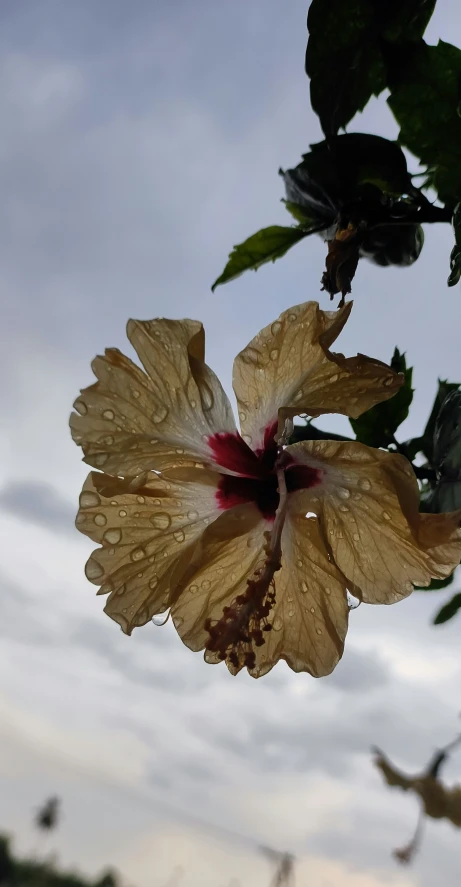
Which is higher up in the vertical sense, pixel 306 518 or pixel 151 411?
pixel 151 411

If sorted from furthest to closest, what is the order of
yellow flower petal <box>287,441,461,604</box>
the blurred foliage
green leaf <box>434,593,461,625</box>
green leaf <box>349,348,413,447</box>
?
the blurred foliage, green leaf <box>434,593,461,625</box>, green leaf <box>349,348,413,447</box>, yellow flower petal <box>287,441,461,604</box>

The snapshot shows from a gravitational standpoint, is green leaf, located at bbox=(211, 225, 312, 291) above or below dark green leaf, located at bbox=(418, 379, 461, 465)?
above

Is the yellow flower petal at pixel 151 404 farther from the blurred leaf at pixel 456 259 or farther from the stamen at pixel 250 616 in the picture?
the blurred leaf at pixel 456 259

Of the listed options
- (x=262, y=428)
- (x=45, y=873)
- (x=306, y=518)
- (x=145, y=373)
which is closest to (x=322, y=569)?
(x=306, y=518)

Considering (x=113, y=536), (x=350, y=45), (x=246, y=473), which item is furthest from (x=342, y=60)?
(x=113, y=536)

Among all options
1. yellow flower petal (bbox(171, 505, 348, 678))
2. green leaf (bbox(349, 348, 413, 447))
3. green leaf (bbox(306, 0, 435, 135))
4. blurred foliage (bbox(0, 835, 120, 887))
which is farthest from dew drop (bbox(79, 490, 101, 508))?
blurred foliage (bbox(0, 835, 120, 887))

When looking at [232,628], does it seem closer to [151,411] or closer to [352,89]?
[151,411]

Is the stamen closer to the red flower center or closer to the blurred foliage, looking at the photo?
the red flower center
